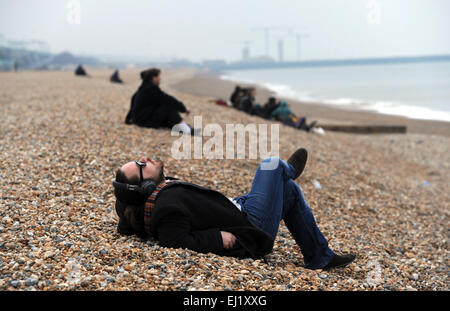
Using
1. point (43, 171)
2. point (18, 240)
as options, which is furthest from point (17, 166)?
point (18, 240)

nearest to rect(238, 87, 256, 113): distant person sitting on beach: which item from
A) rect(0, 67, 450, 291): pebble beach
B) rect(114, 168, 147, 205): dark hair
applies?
rect(0, 67, 450, 291): pebble beach

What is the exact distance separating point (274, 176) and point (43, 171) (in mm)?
3379

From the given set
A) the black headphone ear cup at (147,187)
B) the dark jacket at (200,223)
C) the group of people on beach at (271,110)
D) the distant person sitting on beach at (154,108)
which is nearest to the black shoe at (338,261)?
the dark jacket at (200,223)

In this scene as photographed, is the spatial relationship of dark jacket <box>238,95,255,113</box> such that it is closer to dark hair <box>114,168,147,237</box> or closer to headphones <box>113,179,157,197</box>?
dark hair <box>114,168,147,237</box>

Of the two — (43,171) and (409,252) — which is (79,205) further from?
(409,252)

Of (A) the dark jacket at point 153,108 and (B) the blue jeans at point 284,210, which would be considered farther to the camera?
(A) the dark jacket at point 153,108

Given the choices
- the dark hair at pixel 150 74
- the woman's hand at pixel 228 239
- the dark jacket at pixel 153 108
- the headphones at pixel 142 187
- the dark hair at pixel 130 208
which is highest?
the dark hair at pixel 150 74

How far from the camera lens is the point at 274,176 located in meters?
3.74

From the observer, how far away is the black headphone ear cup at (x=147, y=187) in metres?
3.34

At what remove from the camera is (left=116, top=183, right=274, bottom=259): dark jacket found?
3340 millimetres

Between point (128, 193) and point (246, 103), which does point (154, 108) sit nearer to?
point (246, 103)

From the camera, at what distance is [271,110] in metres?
13.0

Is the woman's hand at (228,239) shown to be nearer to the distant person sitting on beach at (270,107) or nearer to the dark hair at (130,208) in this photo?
the dark hair at (130,208)

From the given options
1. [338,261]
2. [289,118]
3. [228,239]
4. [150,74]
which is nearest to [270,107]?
[289,118]
